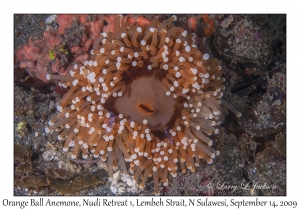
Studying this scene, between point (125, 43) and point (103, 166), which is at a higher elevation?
point (125, 43)

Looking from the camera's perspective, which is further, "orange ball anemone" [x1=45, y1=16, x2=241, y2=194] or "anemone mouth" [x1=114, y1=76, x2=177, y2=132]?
"anemone mouth" [x1=114, y1=76, x2=177, y2=132]

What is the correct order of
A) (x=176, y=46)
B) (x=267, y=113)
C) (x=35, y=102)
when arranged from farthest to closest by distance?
(x=35, y=102) < (x=267, y=113) < (x=176, y=46)

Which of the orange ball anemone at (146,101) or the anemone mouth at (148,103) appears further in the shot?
the anemone mouth at (148,103)

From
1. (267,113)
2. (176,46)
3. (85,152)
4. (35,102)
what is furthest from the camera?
(35,102)

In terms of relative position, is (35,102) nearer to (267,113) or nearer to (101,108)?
(101,108)

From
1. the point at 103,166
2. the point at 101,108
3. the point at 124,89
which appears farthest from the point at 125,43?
the point at 103,166

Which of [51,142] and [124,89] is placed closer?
[124,89]

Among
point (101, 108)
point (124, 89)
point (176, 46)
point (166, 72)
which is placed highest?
point (176, 46)
